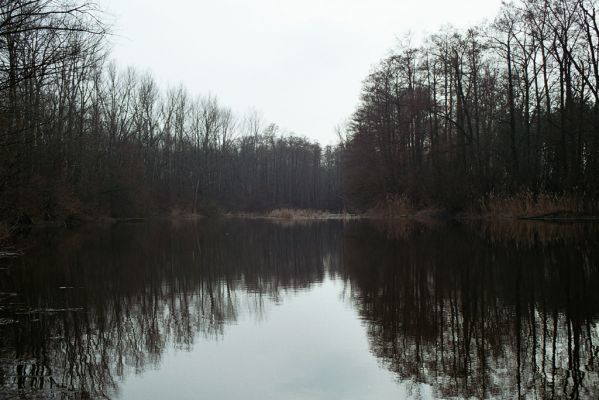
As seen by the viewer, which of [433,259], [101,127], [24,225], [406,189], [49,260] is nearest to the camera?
[433,259]

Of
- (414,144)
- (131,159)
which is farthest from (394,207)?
(131,159)

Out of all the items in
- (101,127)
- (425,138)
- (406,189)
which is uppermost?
(101,127)

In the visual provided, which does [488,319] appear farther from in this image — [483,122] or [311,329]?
[483,122]

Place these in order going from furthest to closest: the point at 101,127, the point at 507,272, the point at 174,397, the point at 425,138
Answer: the point at 101,127
the point at 425,138
the point at 507,272
the point at 174,397

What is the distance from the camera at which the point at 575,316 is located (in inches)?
254

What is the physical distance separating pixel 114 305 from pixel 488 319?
551cm

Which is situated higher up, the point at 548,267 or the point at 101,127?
the point at 101,127

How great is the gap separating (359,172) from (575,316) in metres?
37.3

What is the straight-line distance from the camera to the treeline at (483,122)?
2616 centimetres

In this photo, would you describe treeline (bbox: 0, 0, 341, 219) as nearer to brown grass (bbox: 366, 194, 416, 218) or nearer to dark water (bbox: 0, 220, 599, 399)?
dark water (bbox: 0, 220, 599, 399)

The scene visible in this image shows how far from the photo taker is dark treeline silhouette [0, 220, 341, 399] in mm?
5094

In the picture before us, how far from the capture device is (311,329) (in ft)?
22.6

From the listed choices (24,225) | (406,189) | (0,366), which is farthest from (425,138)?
(0,366)

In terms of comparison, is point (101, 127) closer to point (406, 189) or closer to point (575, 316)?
point (406, 189)
